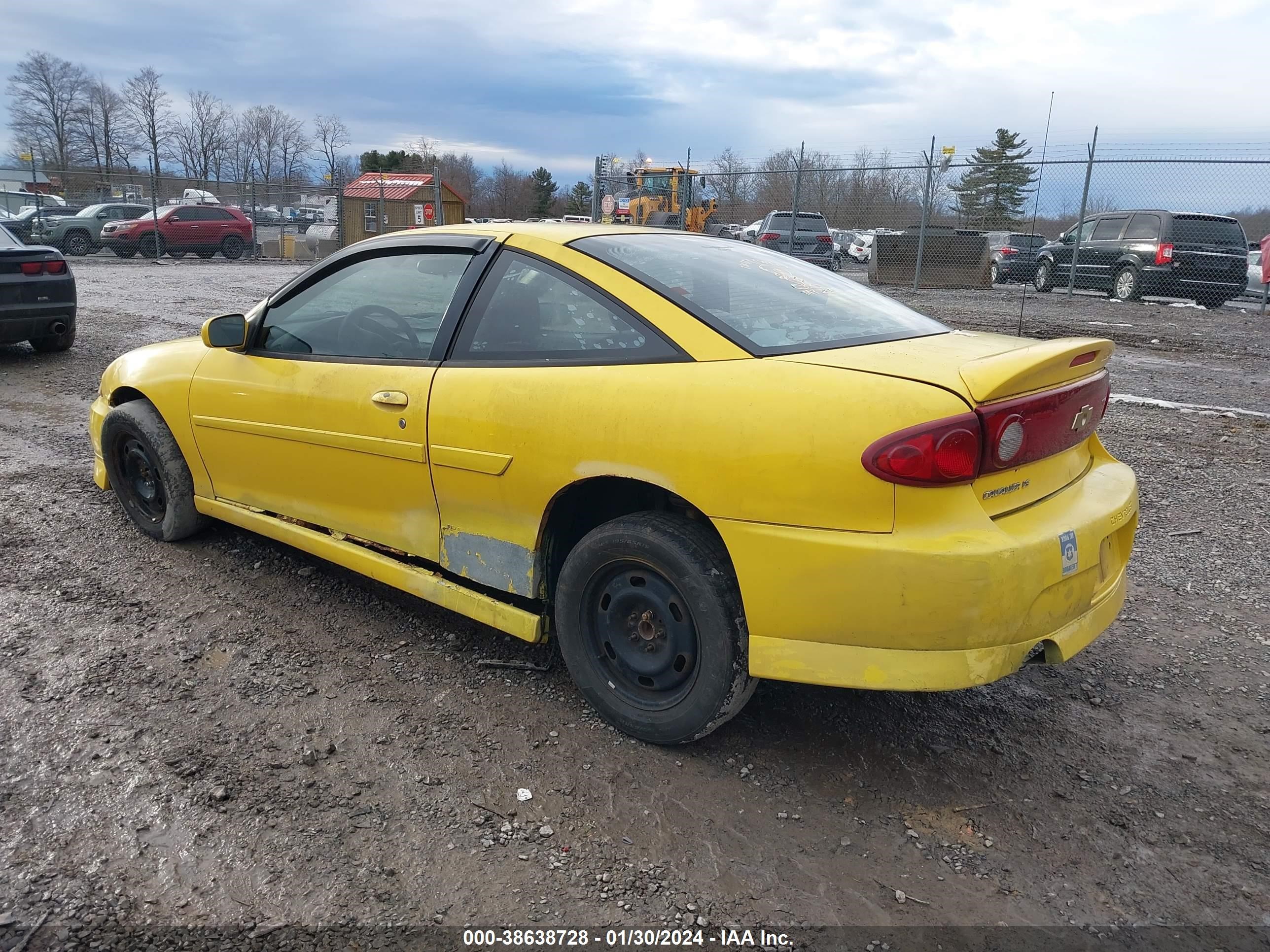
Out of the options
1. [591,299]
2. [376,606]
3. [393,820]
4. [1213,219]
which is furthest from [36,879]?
[1213,219]

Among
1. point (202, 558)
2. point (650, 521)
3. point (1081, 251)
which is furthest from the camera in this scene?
point (1081, 251)

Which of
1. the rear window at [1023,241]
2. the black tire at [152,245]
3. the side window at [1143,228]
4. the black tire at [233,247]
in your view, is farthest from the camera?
the black tire at [233,247]

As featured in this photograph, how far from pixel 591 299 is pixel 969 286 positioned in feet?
58.3

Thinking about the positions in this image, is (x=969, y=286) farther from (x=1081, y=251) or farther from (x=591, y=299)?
(x=591, y=299)

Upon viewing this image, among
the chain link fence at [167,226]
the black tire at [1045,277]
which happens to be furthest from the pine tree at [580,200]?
the black tire at [1045,277]

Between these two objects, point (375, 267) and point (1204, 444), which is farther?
point (1204, 444)

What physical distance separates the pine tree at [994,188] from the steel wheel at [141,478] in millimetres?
17486

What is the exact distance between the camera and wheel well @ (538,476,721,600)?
104 inches

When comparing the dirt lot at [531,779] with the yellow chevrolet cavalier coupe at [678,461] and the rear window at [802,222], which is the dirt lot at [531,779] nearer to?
the yellow chevrolet cavalier coupe at [678,461]

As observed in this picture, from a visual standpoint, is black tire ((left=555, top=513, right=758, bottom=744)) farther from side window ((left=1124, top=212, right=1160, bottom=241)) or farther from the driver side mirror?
side window ((left=1124, top=212, right=1160, bottom=241))

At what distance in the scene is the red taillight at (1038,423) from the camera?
7.33 ft

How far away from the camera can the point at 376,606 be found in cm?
362

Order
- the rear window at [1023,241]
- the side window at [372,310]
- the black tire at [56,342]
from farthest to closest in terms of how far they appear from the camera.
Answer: the rear window at [1023,241] < the black tire at [56,342] < the side window at [372,310]

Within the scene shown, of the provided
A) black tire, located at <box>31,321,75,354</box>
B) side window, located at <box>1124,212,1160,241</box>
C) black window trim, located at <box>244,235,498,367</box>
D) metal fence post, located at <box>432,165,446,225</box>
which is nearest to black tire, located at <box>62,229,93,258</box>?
metal fence post, located at <box>432,165,446,225</box>
